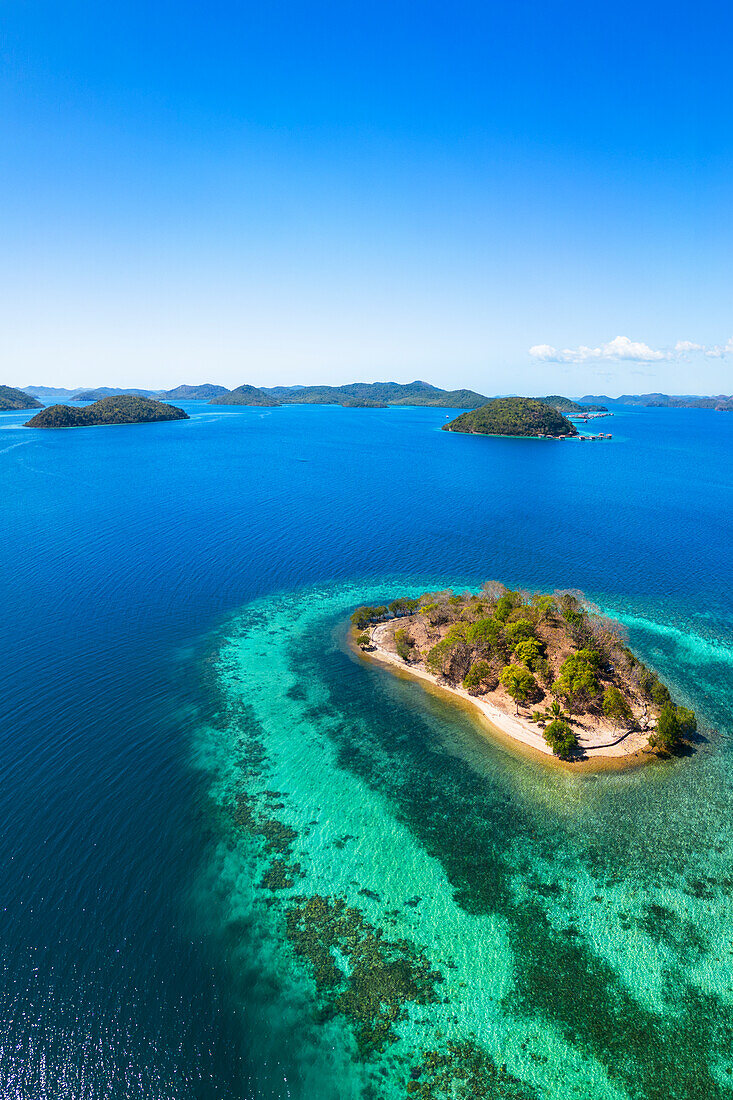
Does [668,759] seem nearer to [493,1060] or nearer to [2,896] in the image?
[493,1060]

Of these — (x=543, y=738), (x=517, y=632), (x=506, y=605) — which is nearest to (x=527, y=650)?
(x=517, y=632)

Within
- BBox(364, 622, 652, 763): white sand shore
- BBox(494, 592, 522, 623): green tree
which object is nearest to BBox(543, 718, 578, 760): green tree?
BBox(364, 622, 652, 763): white sand shore

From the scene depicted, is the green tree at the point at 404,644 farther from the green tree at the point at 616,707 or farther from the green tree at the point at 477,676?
the green tree at the point at 616,707

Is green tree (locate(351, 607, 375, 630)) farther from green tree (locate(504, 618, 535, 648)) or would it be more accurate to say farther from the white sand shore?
green tree (locate(504, 618, 535, 648))

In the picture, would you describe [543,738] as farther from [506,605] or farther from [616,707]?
[506,605]

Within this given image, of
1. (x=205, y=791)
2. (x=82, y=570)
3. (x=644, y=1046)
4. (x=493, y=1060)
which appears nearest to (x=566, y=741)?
(x=644, y=1046)

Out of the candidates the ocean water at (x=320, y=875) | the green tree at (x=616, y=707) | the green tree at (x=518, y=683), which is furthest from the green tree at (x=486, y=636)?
the green tree at (x=616, y=707)

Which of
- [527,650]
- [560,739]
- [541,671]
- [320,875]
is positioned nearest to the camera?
[320,875]
